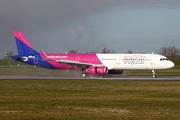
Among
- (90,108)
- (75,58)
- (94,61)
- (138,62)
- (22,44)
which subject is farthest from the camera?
(22,44)

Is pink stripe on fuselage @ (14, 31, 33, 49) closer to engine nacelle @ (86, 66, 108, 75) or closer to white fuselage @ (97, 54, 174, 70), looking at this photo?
engine nacelle @ (86, 66, 108, 75)

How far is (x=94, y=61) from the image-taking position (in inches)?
1940

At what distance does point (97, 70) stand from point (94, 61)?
9.66 ft

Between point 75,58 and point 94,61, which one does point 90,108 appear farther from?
point 75,58

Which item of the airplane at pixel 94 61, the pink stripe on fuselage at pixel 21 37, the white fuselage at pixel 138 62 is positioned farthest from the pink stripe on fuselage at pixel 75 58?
the pink stripe on fuselage at pixel 21 37

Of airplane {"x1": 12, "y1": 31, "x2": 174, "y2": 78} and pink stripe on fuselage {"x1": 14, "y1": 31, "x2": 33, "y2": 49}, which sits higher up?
pink stripe on fuselage {"x1": 14, "y1": 31, "x2": 33, "y2": 49}

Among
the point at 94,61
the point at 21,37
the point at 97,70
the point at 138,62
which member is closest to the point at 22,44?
the point at 21,37

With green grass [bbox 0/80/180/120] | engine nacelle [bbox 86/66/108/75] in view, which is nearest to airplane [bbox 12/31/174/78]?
engine nacelle [bbox 86/66/108/75]

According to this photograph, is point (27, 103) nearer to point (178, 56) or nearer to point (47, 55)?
point (47, 55)

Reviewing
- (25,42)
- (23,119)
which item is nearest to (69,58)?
(25,42)

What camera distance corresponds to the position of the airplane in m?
46.9

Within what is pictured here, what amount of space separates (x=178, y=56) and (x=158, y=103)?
5640 inches

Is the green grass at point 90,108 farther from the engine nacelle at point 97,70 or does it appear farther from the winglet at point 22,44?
the winglet at point 22,44

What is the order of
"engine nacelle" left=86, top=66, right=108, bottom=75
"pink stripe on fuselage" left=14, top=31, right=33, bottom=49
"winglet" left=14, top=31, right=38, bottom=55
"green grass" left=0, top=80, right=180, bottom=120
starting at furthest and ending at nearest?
1. "pink stripe on fuselage" left=14, top=31, right=33, bottom=49
2. "winglet" left=14, top=31, right=38, bottom=55
3. "engine nacelle" left=86, top=66, right=108, bottom=75
4. "green grass" left=0, top=80, right=180, bottom=120
